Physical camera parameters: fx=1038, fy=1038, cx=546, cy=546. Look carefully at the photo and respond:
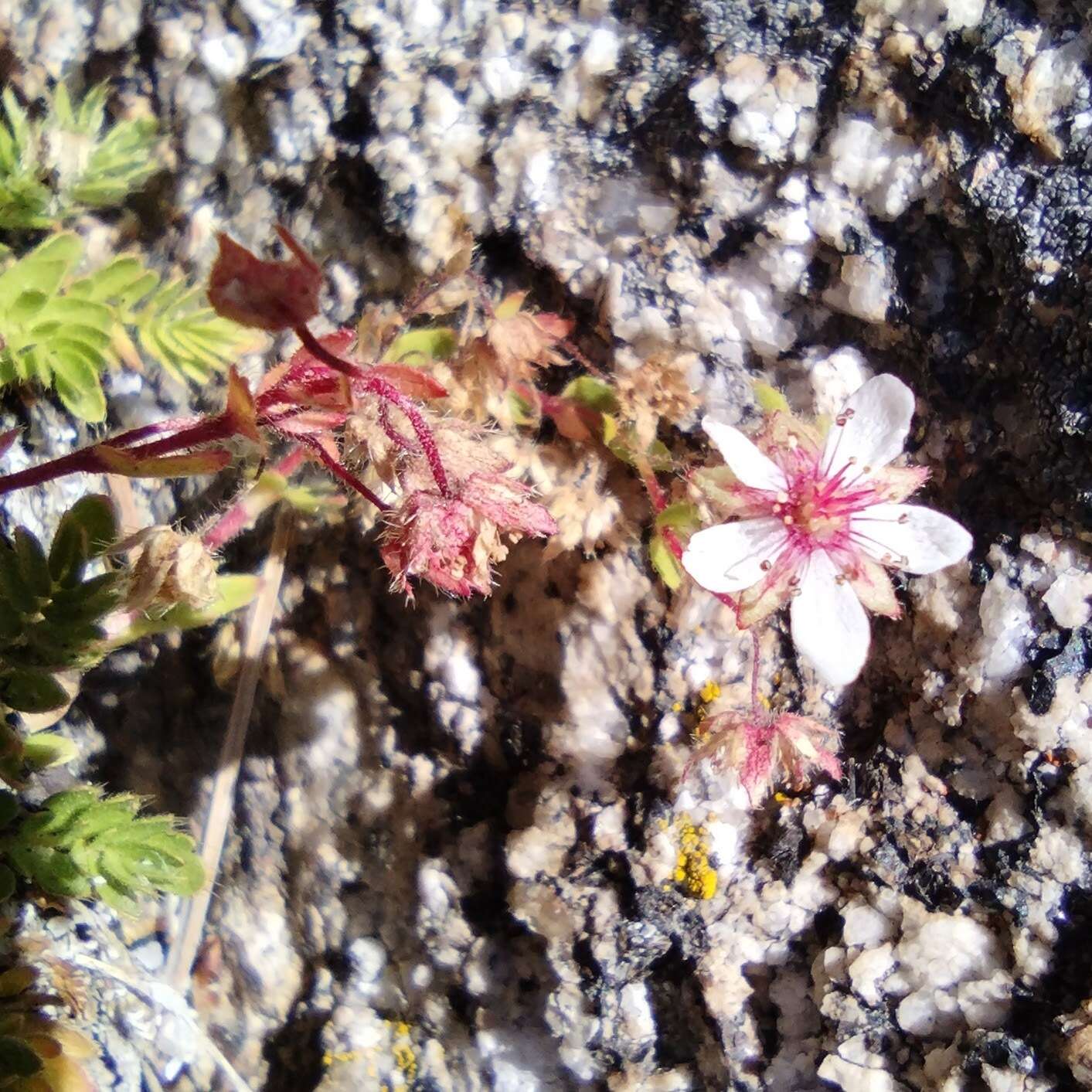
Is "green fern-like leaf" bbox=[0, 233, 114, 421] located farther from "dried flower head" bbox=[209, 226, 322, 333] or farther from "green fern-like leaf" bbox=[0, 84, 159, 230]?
"dried flower head" bbox=[209, 226, 322, 333]

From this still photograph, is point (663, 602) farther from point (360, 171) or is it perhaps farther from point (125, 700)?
point (125, 700)

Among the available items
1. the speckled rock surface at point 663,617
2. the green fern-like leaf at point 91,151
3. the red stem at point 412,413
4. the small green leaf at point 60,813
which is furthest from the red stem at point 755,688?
the green fern-like leaf at point 91,151

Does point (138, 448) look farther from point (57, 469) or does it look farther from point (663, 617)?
point (663, 617)

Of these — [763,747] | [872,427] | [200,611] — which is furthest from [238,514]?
[872,427]

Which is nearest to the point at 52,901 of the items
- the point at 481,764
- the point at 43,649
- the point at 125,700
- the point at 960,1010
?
the point at 125,700

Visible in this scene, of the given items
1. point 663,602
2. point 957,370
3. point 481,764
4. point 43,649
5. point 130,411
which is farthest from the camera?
point 130,411
